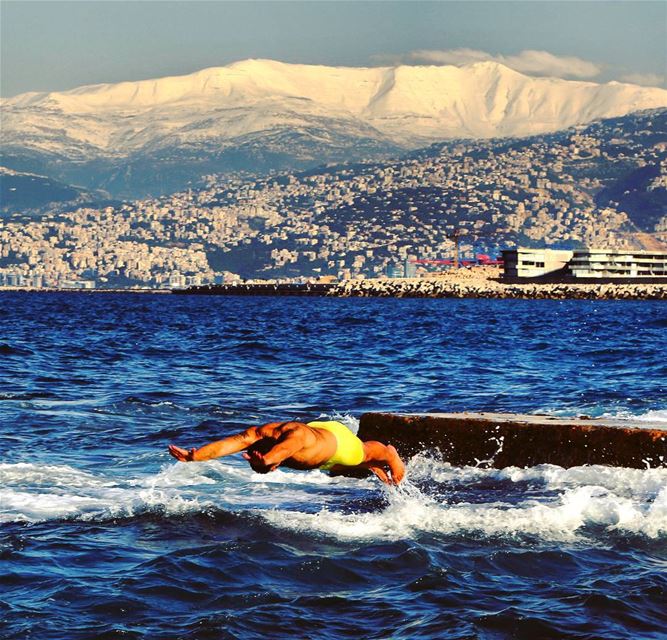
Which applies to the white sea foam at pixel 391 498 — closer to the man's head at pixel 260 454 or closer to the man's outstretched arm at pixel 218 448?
the man's head at pixel 260 454

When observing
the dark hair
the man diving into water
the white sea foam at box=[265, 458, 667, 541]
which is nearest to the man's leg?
the man diving into water

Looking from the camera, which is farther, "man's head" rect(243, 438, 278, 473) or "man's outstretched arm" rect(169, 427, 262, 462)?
"man's head" rect(243, 438, 278, 473)

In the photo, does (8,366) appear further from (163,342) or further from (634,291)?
(634,291)

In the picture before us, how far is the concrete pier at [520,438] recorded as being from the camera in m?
14.9

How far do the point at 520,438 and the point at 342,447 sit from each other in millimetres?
4630

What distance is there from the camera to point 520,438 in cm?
1568

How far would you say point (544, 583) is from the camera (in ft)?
34.3

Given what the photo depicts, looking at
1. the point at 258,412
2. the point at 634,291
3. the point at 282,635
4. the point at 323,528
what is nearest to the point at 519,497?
the point at 323,528

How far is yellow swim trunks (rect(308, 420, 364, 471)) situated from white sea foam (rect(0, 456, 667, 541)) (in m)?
0.76

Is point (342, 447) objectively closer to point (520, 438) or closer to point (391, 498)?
point (391, 498)

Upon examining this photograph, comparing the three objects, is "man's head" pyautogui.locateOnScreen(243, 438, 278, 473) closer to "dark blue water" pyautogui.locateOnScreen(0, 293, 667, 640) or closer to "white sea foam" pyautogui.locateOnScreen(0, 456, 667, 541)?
"dark blue water" pyautogui.locateOnScreen(0, 293, 667, 640)

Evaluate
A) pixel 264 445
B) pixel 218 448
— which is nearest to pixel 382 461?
pixel 264 445

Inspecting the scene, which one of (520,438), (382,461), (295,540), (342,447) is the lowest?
(295,540)

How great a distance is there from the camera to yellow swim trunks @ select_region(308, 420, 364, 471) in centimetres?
1161
